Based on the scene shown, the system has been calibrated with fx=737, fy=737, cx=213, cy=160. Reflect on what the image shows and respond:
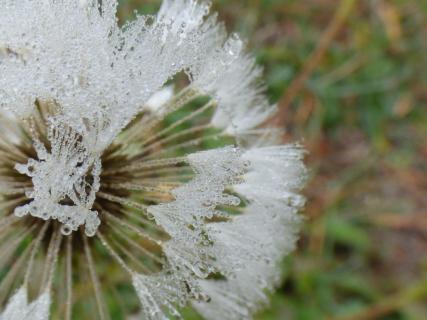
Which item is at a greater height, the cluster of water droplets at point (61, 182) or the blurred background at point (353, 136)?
the blurred background at point (353, 136)

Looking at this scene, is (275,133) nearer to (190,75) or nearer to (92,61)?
(190,75)

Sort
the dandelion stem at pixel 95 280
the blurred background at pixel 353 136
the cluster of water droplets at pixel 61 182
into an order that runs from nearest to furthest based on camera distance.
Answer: the cluster of water droplets at pixel 61 182, the dandelion stem at pixel 95 280, the blurred background at pixel 353 136

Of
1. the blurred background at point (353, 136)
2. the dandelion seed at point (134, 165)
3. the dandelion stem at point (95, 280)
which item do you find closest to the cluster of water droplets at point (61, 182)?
the dandelion seed at point (134, 165)

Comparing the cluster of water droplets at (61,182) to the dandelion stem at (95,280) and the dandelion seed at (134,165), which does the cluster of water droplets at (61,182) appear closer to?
the dandelion seed at (134,165)

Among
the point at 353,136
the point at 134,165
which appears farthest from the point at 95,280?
the point at 353,136

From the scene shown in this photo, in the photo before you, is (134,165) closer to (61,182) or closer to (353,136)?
(61,182)

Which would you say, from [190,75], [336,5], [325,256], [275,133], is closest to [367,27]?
[336,5]
